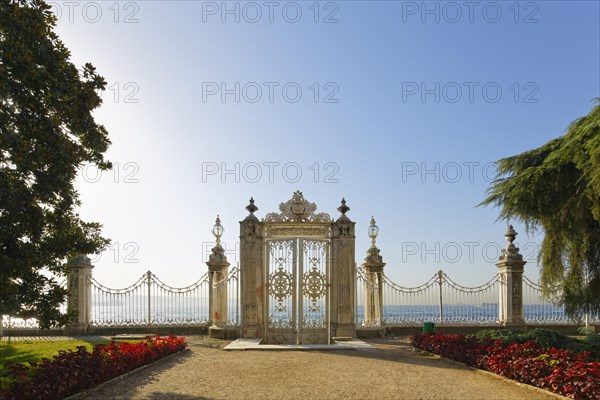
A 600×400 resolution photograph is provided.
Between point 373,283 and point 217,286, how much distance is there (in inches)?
206

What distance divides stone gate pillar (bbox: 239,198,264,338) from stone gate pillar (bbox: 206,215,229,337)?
1673mm

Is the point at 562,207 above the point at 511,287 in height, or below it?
above

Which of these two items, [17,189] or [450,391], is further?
[450,391]

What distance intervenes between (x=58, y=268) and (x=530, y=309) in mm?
15333

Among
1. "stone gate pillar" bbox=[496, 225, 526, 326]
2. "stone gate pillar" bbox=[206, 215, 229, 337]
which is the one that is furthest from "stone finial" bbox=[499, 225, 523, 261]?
"stone gate pillar" bbox=[206, 215, 229, 337]

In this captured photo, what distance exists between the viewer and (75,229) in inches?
347

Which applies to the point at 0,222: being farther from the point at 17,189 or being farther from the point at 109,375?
the point at 109,375

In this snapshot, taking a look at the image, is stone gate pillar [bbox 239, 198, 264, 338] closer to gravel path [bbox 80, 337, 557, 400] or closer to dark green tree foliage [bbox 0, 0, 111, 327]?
gravel path [bbox 80, 337, 557, 400]

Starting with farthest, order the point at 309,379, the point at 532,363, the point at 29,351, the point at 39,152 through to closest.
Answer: the point at 29,351, the point at 309,379, the point at 532,363, the point at 39,152

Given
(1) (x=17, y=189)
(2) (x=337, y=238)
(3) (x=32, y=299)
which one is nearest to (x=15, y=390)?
(3) (x=32, y=299)

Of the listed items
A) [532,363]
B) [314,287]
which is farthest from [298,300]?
[532,363]

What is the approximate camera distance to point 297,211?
1523cm

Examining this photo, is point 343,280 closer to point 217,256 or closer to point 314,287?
point 314,287

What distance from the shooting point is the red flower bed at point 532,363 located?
24.6 ft
